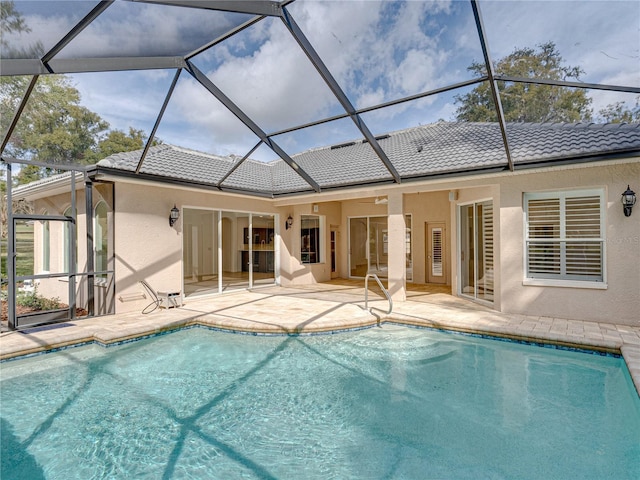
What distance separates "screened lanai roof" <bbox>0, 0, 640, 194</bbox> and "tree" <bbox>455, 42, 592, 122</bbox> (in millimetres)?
141

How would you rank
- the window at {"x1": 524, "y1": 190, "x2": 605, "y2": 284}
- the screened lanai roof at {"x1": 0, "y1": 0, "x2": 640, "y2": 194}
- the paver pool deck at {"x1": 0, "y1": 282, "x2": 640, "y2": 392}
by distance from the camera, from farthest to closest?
the window at {"x1": 524, "y1": 190, "x2": 605, "y2": 284} < the paver pool deck at {"x1": 0, "y1": 282, "x2": 640, "y2": 392} < the screened lanai roof at {"x1": 0, "y1": 0, "x2": 640, "y2": 194}

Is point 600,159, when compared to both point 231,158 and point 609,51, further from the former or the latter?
point 231,158

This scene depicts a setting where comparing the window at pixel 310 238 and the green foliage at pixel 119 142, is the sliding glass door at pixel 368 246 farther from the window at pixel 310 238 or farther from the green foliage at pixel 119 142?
the green foliage at pixel 119 142

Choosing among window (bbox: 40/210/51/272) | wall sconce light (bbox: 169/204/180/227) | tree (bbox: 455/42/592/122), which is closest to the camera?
tree (bbox: 455/42/592/122)

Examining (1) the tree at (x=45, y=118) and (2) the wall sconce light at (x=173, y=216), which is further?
(2) the wall sconce light at (x=173, y=216)

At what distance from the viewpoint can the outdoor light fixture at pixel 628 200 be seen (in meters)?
6.74

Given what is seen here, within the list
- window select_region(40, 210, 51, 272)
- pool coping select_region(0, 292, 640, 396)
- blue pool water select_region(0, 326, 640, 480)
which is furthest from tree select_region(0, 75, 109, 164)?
blue pool water select_region(0, 326, 640, 480)

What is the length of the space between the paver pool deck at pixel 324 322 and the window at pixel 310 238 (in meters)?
3.69

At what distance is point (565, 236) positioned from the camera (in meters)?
7.68

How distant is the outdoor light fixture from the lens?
6.74 meters

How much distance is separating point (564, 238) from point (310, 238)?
28.6 ft

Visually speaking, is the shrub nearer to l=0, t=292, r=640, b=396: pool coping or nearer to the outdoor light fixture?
l=0, t=292, r=640, b=396: pool coping

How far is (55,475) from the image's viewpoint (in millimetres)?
3230

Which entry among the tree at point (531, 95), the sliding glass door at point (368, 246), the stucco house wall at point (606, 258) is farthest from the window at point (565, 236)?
the sliding glass door at point (368, 246)
